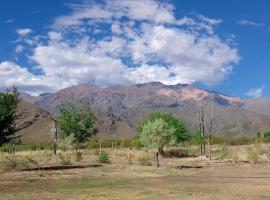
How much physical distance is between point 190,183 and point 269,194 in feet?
25.2

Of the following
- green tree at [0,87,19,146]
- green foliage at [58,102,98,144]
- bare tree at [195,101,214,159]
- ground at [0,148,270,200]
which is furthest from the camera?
green foliage at [58,102,98,144]

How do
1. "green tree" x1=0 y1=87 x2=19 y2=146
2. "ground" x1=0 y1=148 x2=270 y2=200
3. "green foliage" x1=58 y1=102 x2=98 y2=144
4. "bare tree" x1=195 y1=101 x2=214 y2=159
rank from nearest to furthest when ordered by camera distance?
"ground" x1=0 y1=148 x2=270 y2=200
"green tree" x1=0 y1=87 x2=19 y2=146
"bare tree" x1=195 y1=101 x2=214 y2=159
"green foliage" x1=58 y1=102 x2=98 y2=144

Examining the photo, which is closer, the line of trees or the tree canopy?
the line of trees

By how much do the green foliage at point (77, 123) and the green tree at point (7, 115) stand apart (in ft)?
57.7

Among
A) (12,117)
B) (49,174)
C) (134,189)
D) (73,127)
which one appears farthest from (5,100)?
(134,189)

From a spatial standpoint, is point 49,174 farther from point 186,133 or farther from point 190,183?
point 186,133

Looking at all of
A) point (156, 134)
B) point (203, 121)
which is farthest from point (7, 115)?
point (203, 121)

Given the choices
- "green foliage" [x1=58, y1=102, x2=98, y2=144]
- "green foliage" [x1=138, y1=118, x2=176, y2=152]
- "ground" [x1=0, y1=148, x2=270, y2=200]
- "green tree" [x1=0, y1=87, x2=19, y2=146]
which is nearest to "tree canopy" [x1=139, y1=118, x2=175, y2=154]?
"green foliage" [x1=138, y1=118, x2=176, y2=152]

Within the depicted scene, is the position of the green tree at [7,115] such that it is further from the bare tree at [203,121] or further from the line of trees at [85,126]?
the bare tree at [203,121]

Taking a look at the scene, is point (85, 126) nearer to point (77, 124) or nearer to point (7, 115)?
point (77, 124)

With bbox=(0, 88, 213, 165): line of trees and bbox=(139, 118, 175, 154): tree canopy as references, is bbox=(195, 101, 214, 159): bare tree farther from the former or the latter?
bbox=(139, 118, 175, 154): tree canopy

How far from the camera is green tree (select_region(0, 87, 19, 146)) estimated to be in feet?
161

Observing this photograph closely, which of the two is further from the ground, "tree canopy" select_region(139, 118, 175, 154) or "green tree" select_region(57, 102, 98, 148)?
"green tree" select_region(57, 102, 98, 148)

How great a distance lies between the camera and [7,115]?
161 ft
